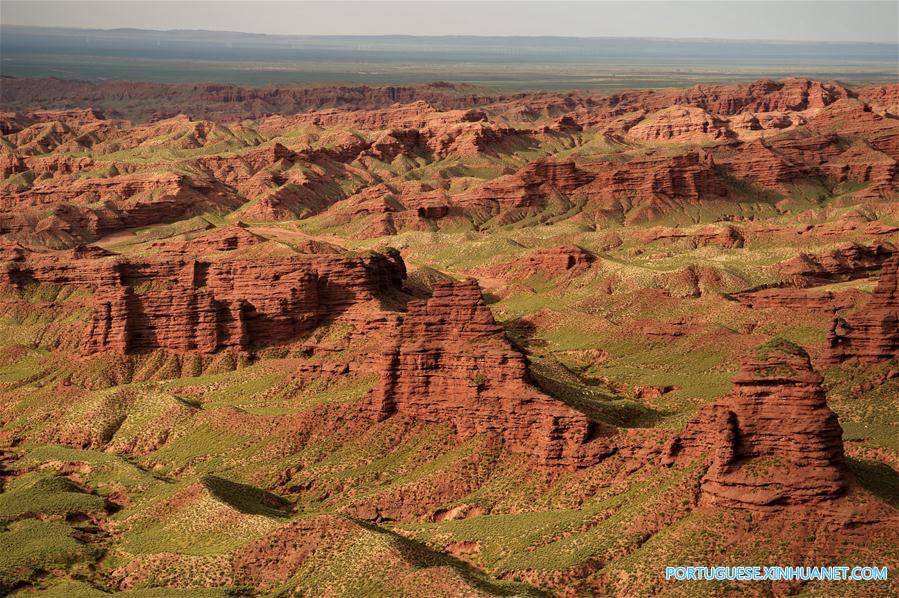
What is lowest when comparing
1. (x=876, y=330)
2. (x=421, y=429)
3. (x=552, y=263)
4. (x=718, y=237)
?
(x=552, y=263)

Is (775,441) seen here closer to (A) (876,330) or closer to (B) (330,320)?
(A) (876,330)

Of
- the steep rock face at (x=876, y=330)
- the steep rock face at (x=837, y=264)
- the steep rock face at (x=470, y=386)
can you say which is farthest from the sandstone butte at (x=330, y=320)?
the steep rock face at (x=837, y=264)

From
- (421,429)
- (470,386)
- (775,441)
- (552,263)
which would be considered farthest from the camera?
(552,263)

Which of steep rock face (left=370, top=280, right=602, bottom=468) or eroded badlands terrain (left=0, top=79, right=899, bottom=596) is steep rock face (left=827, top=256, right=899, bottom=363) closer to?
eroded badlands terrain (left=0, top=79, right=899, bottom=596)

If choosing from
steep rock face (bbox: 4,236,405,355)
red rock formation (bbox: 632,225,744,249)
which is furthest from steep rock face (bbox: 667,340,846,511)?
red rock formation (bbox: 632,225,744,249)

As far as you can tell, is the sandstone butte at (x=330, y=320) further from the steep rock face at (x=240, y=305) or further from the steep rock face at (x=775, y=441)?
the steep rock face at (x=775, y=441)

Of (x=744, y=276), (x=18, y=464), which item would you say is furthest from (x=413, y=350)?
(x=744, y=276)

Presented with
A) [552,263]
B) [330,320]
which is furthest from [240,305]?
[552,263]
